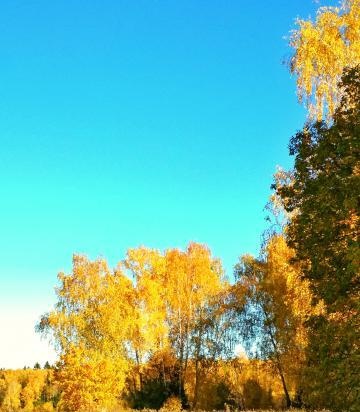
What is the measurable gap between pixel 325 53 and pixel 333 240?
11.4m

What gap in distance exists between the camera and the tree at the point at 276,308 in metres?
29.5

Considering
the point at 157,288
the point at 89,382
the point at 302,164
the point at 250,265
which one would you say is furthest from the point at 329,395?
the point at 157,288

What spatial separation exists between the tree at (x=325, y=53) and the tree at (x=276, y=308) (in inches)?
366

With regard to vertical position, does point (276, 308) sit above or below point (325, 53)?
below

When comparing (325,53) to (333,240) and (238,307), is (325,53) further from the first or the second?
(238,307)

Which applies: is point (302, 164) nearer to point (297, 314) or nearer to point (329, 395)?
point (329, 395)

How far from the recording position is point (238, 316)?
42.2 metres

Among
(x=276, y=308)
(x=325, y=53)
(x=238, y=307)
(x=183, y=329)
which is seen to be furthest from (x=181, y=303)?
(x=325, y=53)

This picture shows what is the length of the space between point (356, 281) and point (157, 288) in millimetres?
34063

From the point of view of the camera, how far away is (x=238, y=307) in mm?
42000

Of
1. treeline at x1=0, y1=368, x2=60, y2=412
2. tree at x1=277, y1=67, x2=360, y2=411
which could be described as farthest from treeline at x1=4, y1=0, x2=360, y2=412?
treeline at x1=0, y1=368, x2=60, y2=412

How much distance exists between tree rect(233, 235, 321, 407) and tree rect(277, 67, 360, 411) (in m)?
12.8

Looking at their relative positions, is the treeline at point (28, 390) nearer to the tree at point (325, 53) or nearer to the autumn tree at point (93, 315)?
the autumn tree at point (93, 315)

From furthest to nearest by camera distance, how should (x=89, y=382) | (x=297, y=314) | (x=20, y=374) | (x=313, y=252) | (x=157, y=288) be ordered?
(x=20, y=374)
(x=157, y=288)
(x=89, y=382)
(x=297, y=314)
(x=313, y=252)
